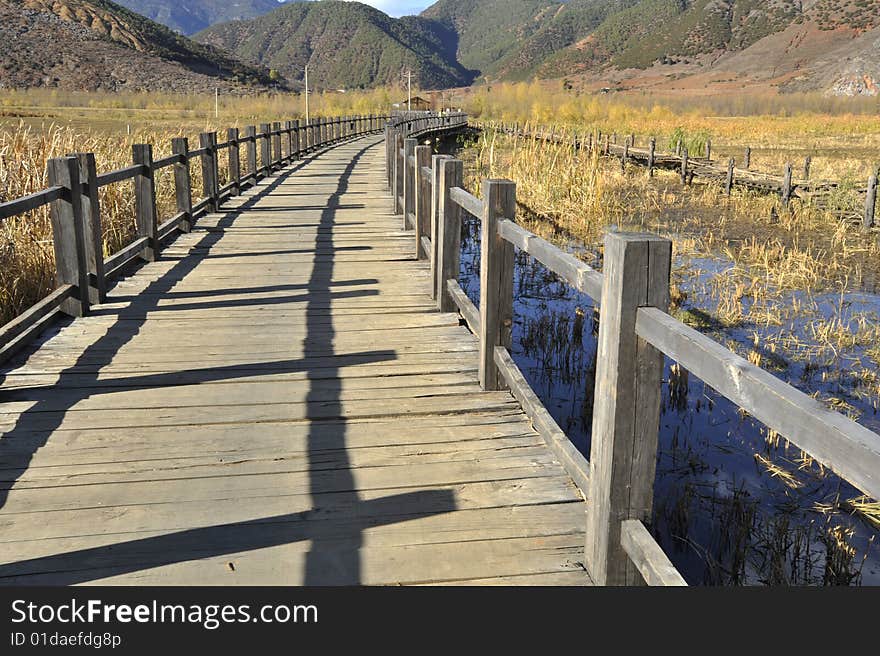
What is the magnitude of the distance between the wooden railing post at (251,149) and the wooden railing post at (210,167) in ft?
11.4

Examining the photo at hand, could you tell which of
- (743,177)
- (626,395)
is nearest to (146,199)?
(626,395)

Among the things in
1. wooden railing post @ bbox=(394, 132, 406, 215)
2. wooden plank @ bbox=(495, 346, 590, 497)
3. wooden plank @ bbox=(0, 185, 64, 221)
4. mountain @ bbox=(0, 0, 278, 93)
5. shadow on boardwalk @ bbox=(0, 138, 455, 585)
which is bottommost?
shadow on boardwalk @ bbox=(0, 138, 455, 585)

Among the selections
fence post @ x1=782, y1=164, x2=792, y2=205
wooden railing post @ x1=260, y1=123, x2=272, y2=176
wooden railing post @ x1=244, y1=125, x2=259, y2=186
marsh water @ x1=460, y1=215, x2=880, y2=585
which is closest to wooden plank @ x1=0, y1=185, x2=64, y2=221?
marsh water @ x1=460, y1=215, x2=880, y2=585

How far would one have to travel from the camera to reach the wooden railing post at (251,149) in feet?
50.4

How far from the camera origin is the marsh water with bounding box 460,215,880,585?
14.2 feet

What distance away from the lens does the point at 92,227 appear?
6.43 metres

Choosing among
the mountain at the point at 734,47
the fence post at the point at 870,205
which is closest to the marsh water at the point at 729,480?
the fence post at the point at 870,205

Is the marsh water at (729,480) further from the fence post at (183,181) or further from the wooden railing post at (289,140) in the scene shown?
the wooden railing post at (289,140)

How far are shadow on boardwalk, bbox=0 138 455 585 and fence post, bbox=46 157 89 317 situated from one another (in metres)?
0.43

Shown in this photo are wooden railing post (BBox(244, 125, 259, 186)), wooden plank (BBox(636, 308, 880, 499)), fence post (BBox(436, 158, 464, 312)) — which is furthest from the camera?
wooden railing post (BBox(244, 125, 259, 186))

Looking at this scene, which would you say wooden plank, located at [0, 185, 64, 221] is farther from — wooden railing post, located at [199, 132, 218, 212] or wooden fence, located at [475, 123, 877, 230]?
wooden fence, located at [475, 123, 877, 230]

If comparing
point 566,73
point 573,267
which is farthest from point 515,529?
point 566,73

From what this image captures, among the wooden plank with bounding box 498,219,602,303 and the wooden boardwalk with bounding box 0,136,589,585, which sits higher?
the wooden plank with bounding box 498,219,602,303

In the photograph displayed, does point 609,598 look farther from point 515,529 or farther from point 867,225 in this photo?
point 867,225
